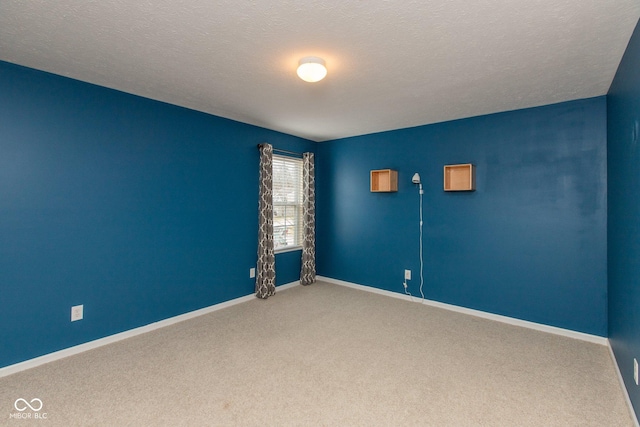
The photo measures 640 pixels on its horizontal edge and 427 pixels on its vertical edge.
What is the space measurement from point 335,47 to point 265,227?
266cm

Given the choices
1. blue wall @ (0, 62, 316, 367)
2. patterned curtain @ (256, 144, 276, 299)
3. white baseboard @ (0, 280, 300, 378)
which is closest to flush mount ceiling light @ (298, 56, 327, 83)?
blue wall @ (0, 62, 316, 367)

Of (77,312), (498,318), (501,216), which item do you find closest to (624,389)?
(498,318)

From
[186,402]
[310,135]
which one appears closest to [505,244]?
[310,135]

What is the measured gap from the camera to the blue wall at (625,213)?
1861 millimetres

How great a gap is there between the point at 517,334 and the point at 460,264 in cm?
96

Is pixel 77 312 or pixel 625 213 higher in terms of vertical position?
pixel 625 213

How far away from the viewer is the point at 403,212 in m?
4.42

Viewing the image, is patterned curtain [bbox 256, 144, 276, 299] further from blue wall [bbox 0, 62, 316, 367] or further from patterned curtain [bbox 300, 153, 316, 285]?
patterned curtain [bbox 300, 153, 316, 285]

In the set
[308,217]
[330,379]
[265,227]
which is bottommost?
[330,379]

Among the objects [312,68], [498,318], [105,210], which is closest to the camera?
[312,68]

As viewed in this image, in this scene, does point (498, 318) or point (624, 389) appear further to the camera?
point (498, 318)

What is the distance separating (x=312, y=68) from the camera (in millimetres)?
2314

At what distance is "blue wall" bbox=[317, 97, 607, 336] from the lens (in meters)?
3.14

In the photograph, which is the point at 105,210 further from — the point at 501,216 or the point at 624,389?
the point at 624,389
